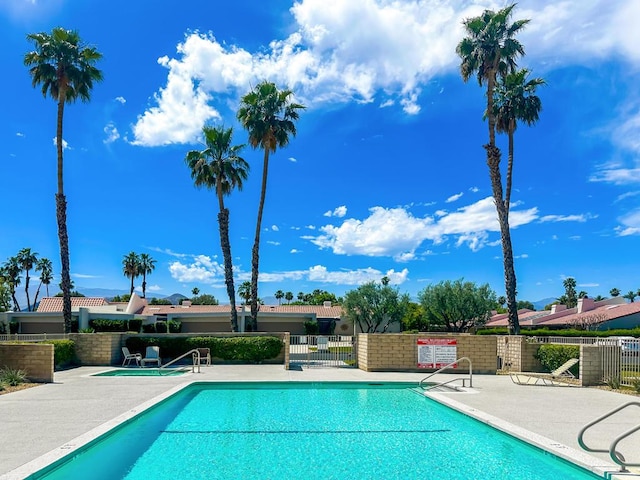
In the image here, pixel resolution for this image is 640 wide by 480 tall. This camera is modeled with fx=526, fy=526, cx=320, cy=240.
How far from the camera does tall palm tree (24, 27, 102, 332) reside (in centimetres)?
2452

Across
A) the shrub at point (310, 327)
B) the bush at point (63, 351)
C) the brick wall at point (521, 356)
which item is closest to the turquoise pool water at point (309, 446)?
the brick wall at point (521, 356)

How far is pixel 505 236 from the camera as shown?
2558cm

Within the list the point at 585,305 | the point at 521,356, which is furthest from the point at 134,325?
the point at 585,305

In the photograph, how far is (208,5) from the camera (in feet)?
59.2

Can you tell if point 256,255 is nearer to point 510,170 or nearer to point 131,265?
point 510,170

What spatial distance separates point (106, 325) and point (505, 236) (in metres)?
30.0

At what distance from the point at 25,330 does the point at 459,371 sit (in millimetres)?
36997

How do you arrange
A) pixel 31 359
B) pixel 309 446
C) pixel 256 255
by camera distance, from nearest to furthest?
pixel 309 446
pixel 31 359
pixel 256 255

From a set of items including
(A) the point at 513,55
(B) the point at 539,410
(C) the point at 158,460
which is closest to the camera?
(C) the point at 158,460

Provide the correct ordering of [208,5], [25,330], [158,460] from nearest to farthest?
[158,460] → [208,5] → [25,330]

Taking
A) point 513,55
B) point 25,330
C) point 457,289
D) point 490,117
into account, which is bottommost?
point 25,330

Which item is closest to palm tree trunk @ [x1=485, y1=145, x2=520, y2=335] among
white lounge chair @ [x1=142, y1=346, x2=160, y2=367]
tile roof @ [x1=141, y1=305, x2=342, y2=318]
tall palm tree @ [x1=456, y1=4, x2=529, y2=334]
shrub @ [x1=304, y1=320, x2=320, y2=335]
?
tall palm tree @ [x1=456, y1=4, x2=529, y2=334]

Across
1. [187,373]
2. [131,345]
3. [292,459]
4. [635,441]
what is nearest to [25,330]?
[131,345]

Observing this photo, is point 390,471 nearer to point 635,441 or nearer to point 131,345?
point 635,441
